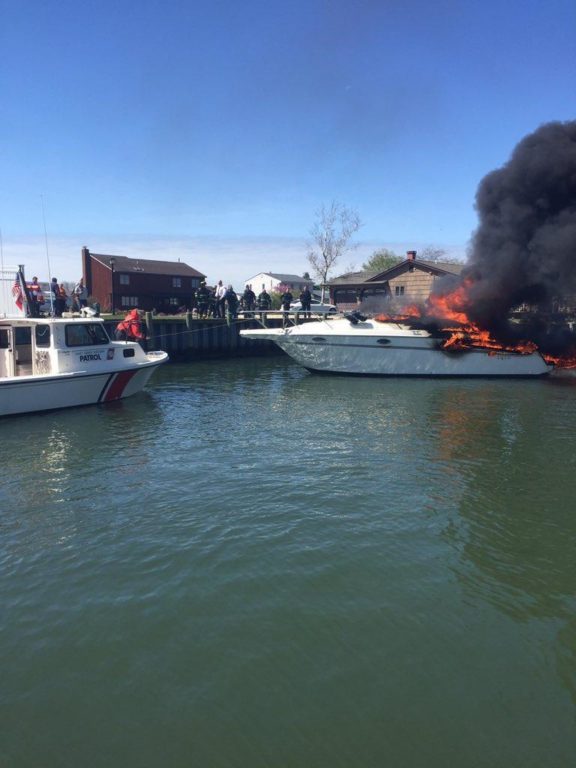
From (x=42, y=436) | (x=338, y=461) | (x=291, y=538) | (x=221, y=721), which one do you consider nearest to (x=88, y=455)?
(x=42, y=436)

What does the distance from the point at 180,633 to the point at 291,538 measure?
7.59ft

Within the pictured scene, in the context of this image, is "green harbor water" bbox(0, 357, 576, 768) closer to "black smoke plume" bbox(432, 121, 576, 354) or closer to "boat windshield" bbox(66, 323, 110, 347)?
"boat windshield" bbox(66, 323, 110, 347)

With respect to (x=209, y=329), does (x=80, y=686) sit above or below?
below

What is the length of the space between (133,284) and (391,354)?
31401mm

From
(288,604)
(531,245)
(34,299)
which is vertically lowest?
(288,604)

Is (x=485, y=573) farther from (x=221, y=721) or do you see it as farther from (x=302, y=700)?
(x=221, y=721)

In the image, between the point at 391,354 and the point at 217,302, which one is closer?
the point at 391,354

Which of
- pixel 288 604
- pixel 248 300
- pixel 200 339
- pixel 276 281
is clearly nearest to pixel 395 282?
pixel 248 300

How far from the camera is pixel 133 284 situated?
47562 millimetres

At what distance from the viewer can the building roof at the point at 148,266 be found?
156ft

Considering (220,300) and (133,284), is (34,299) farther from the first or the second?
(133,284)

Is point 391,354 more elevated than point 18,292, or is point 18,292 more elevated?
point 18,292

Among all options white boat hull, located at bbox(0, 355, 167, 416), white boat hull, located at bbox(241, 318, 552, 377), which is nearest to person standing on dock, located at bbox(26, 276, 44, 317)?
white boat hull, located at bbox(0, 355, 167, 416)

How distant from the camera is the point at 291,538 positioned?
296 inches
